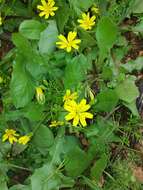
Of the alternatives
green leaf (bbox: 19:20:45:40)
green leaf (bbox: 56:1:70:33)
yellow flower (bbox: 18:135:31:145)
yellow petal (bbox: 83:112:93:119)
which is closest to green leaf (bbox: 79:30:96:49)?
green leaf (bbox: 56:1:70:33)

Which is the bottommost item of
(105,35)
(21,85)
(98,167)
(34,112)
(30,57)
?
(98,167)

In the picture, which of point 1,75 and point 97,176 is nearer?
point 97,176

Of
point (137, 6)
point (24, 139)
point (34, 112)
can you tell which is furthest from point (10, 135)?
point (137, 6)

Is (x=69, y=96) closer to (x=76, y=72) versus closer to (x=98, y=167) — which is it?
(x=76, y=72)

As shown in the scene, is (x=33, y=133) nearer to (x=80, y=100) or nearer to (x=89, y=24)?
(x=80, y=100)

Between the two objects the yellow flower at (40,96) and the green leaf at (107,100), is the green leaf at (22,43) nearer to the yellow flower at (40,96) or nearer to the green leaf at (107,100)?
the yellow flower at (40,96)

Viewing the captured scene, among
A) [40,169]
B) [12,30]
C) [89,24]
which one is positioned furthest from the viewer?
[12,30]

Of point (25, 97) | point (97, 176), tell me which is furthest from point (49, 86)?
point (97, 176)
